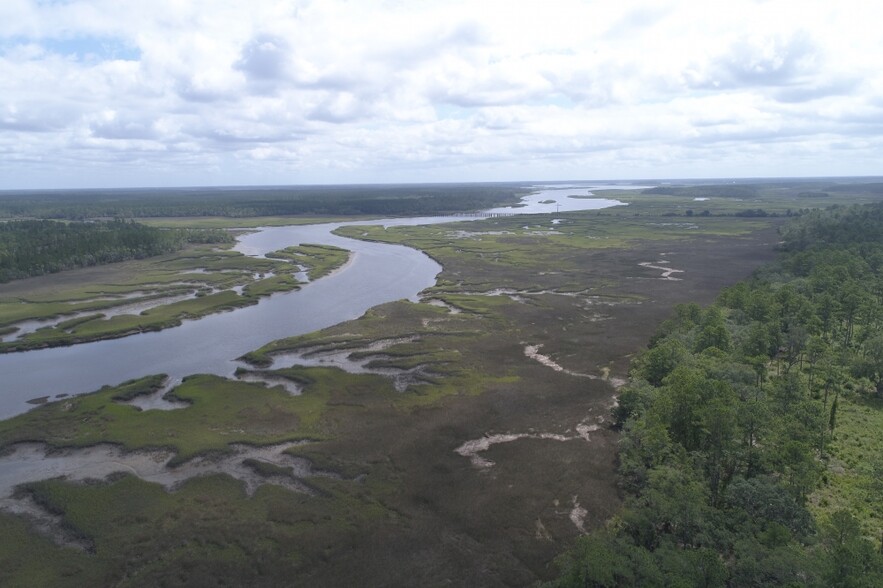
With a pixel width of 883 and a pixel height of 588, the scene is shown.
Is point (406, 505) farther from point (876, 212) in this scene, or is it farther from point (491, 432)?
point (876, 212)

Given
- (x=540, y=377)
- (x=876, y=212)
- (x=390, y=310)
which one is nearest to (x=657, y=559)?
(x=540, y=377)

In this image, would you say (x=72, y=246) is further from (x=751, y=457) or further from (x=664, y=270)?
(x=751, y=457)

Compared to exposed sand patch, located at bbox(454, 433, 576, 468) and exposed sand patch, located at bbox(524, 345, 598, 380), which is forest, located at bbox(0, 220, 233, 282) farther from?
exposed sand patch, located at bbox(454, 433, 576, 468)

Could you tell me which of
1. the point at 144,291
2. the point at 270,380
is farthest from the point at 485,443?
the point at 144,291

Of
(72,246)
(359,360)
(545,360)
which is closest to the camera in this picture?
(545,360)

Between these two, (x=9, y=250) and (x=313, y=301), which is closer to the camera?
(x=313, y=301)

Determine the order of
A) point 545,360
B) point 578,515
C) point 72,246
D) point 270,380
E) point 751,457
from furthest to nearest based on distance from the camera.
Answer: point 72,246, point 545,360, point 270,380, point 578,515, point 751,457

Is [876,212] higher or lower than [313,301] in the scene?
higher
